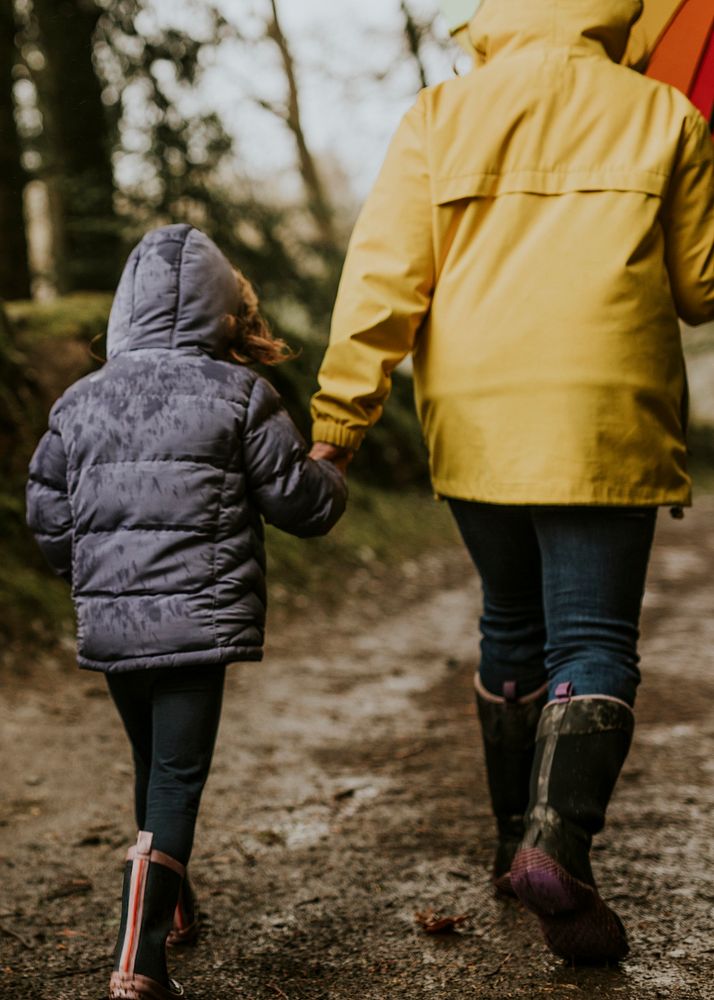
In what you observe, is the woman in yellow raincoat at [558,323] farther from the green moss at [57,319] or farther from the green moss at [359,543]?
the green moss at [57,319]

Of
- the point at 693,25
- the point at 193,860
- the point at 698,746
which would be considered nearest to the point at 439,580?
the point at 698,746

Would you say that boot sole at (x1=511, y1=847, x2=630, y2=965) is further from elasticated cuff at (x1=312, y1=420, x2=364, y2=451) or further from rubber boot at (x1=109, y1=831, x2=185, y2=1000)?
elasticated cuff at (x1=312, y1=420, x2=364, y2=451)

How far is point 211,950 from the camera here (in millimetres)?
2549

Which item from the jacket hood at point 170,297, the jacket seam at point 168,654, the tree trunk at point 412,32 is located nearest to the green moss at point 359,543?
the jacket hood at point 170,297

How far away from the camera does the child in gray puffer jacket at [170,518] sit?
2340mm

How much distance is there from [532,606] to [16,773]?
84.8 inches

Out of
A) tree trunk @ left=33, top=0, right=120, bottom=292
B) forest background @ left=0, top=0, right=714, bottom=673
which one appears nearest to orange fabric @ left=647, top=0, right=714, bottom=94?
forest background @ left=0, top=0, right=714, bottom=673

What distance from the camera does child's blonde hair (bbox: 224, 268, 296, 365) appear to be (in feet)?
8.81

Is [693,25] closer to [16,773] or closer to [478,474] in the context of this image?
[478,474]

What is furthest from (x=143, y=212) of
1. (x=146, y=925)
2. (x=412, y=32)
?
(x=146, y=925)

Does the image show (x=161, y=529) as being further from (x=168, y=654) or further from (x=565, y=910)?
(x=565, y=910)

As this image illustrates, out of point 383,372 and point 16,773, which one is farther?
point 16,773

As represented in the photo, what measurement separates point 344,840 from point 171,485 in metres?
1.42

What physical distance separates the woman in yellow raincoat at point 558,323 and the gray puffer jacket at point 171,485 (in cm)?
29
